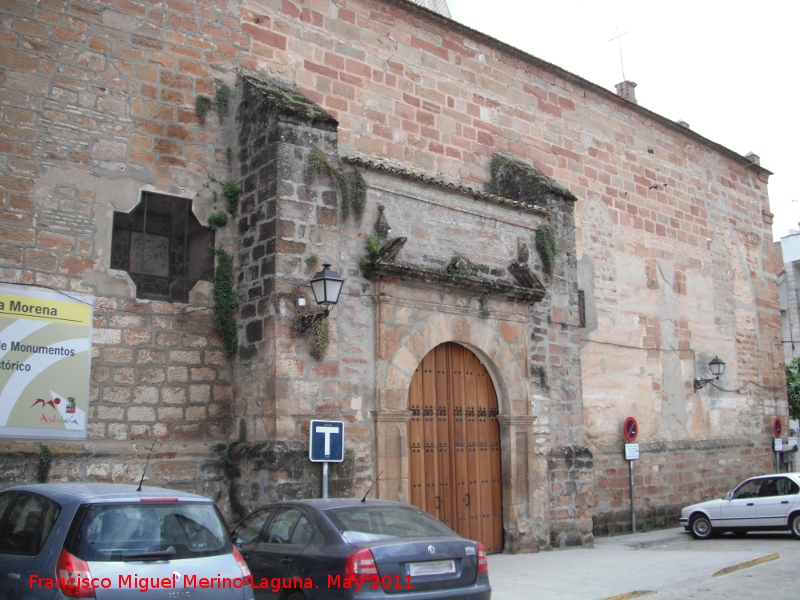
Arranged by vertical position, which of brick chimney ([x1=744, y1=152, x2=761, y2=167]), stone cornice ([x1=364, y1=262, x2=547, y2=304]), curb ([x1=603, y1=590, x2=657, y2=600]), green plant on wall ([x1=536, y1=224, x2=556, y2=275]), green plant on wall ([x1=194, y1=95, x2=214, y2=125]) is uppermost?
brick chimney ([x1=744, y1=152, x2=761, y2=167])

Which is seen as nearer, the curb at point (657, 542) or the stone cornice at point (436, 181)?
the stone cornice at point (436, 181)

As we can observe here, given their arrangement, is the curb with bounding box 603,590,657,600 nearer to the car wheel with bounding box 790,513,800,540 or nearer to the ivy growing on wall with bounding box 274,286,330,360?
the ivy growing on wall with bounding box 274,286,330,360

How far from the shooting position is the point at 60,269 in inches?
317

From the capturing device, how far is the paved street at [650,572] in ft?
26.0

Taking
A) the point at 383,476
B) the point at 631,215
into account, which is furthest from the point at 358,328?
the point at 631,215

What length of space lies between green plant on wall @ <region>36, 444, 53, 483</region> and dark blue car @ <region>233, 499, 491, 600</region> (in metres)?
2.36

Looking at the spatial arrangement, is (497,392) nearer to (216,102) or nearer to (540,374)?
(540,374)

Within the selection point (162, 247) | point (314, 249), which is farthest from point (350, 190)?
point (162, 247)

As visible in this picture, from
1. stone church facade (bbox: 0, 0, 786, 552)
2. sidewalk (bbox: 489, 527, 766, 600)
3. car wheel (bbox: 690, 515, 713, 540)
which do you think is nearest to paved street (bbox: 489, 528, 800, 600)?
sidewalk (bbox: 489, 527, 766, 600)

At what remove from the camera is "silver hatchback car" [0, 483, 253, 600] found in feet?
14.9

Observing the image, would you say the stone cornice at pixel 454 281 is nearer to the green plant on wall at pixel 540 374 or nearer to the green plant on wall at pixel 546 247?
the green plant on wall at pixel 546 247

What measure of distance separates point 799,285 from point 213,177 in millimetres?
30255

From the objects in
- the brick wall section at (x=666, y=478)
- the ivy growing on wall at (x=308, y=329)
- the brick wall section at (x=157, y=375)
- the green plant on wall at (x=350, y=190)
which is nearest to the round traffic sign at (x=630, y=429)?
the brick wall section at (x=666, y=478)

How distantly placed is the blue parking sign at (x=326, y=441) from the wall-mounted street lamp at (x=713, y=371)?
9.72 metres
